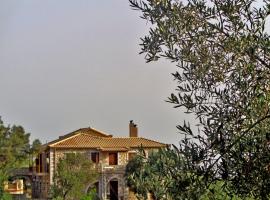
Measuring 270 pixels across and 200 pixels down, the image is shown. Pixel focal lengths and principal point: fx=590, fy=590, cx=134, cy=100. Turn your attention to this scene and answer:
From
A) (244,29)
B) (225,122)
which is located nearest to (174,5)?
(244,29)

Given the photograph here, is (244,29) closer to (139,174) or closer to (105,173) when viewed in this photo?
(139,174)

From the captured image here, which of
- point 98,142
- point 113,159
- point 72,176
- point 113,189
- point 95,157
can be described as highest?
point 98,142

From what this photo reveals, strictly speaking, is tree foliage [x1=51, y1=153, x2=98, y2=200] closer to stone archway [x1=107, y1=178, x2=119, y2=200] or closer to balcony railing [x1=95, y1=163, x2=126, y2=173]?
balcony railing [x1=95, y1=163, x2=126, y2=173]

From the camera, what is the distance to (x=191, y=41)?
278 centimetres

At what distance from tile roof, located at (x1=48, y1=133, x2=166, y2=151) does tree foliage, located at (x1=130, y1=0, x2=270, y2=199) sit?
3237 cm

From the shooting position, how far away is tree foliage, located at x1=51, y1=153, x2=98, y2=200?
31200 mm

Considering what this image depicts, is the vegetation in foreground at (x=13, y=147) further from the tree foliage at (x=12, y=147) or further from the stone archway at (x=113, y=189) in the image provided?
the stone archway at (x=113, y=189)

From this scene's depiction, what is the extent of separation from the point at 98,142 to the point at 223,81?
112ft

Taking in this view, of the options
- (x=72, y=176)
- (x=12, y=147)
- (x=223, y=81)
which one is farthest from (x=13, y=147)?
(x=223, y=81)

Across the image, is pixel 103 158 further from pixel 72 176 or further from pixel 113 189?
pixel 72 176

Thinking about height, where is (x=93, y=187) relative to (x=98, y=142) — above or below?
below

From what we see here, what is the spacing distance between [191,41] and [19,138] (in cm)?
2958

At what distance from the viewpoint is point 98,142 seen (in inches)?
1448

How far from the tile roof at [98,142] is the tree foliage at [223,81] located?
3237cm
